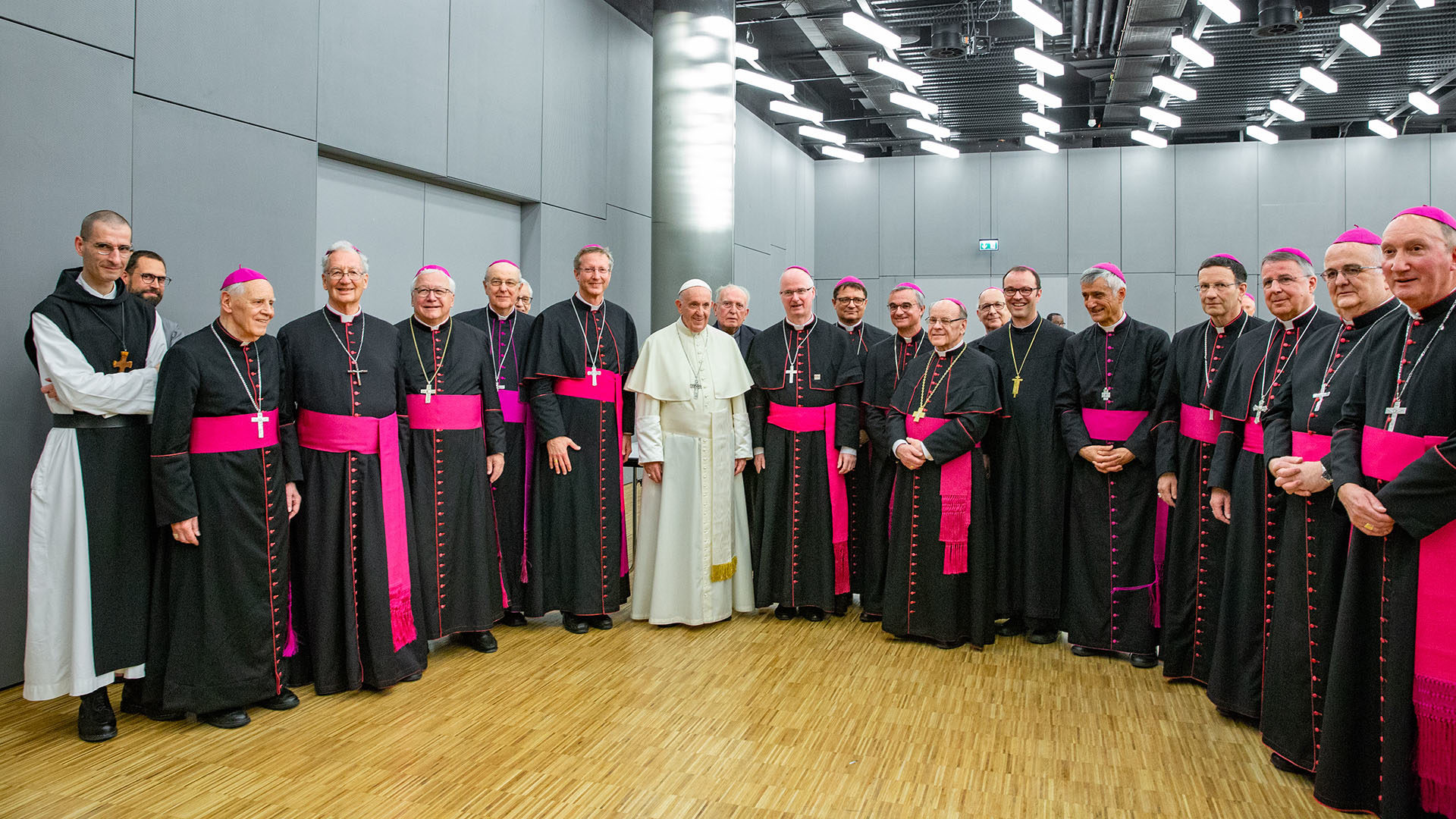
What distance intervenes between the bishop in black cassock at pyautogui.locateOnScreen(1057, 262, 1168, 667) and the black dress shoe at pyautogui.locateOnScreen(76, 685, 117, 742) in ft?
11.6

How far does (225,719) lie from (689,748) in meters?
1.51

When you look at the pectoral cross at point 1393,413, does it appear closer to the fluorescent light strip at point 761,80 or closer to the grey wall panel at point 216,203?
the grey wall panel at point 216,203

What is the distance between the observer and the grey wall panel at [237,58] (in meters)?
3.70

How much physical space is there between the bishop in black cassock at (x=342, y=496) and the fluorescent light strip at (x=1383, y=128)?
1164cm

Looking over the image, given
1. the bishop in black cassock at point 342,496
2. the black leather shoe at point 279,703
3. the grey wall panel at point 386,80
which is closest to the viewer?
the black leather shoe at point 279,703

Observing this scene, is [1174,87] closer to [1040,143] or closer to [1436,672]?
[1040,143]

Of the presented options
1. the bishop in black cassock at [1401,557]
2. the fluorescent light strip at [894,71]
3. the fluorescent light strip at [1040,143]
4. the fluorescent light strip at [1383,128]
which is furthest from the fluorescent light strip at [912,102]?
the bishop in black cassock at [1401,557]

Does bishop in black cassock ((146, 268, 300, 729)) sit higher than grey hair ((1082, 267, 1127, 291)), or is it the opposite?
grey hair ((1082, 267, 1127, 291))

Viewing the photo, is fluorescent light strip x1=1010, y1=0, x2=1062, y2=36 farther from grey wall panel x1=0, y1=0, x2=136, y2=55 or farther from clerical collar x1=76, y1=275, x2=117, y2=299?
clerical collar x1=76, y1=275, x2=117, y2=299

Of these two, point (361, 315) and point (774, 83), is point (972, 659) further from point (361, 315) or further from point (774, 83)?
point (774, 83)

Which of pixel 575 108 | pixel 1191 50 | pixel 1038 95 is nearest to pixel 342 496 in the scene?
pixel 575 108

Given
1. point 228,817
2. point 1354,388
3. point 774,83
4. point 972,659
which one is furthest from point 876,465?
point 774,83

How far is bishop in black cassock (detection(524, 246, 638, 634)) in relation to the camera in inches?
164

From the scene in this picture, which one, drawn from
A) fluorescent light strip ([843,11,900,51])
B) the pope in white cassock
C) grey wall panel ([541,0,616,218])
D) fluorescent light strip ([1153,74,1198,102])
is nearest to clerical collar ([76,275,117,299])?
the pope in white cassock
